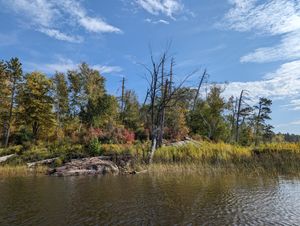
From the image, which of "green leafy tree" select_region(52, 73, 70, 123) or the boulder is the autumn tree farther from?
the boulder

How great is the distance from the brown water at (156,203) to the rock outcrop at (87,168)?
16.7 ft

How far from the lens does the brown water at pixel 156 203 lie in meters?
7.80

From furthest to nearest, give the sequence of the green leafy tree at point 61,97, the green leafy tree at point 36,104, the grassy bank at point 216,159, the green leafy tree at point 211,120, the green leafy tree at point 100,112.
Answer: the green leafy tree at point 61,97
the green leafy tree at point 211,120
the green leafy tree at point 100,112
the green leafy tree at point 36,104
the grassy bank at point 216,159

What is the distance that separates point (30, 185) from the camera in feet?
45.8

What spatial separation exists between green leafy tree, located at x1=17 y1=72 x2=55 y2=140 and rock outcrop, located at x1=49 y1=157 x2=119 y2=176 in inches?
481

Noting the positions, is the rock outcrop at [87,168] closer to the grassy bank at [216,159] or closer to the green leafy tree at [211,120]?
the grassy bank at [216,159]

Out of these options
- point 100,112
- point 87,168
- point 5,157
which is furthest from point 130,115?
point 87,168

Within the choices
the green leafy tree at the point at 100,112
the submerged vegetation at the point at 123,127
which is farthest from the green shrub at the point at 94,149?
the green leafy tree at the point at 100,112

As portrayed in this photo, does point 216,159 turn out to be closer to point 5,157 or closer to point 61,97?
point 5,157

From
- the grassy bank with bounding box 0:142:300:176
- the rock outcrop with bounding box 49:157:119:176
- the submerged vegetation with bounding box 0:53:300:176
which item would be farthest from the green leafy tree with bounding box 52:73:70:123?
the rock outcrop with bounding box 49:157:119:176

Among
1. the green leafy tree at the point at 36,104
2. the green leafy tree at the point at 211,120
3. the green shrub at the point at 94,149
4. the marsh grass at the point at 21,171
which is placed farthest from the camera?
the green leafy tree at the point at 211,120

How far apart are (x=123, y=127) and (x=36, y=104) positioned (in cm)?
875

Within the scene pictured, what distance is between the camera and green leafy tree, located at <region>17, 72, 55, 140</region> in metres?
30.9

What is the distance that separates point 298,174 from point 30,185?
42.0ft
